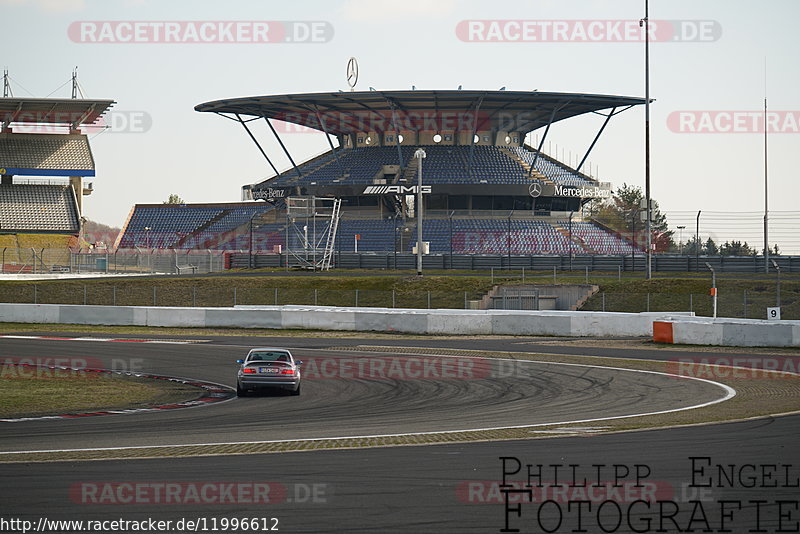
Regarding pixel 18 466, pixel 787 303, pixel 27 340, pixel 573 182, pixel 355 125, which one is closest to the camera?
pixel 18 466

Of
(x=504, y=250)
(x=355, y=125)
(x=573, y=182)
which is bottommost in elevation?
(x=504, y=250)

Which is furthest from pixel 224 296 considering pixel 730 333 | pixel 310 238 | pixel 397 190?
pixel 397 190

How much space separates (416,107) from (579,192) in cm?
1530

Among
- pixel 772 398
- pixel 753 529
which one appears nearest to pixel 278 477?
pixel 753 529

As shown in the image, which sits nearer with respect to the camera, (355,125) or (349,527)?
(349,527)

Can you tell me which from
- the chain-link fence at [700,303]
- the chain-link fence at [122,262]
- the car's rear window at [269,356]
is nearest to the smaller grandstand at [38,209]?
the chain-link fence at [122,262]

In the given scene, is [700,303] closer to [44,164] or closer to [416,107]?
[416,107]

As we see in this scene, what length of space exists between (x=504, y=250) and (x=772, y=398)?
155 feet

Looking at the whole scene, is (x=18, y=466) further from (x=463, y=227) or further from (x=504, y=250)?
(x=463, y=227)

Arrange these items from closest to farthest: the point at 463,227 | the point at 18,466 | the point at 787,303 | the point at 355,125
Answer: the point at 18,466
the point at 787,303
the point at 463,227
the point at 355,125

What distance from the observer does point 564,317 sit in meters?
35.7

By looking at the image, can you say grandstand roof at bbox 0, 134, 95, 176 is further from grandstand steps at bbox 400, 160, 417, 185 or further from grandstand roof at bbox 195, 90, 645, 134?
grandstand steps at bbox 400, 160, 417, 185

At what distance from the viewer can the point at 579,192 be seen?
78500 mm

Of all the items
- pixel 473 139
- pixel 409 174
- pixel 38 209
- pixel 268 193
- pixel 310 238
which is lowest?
pixel 310 238
